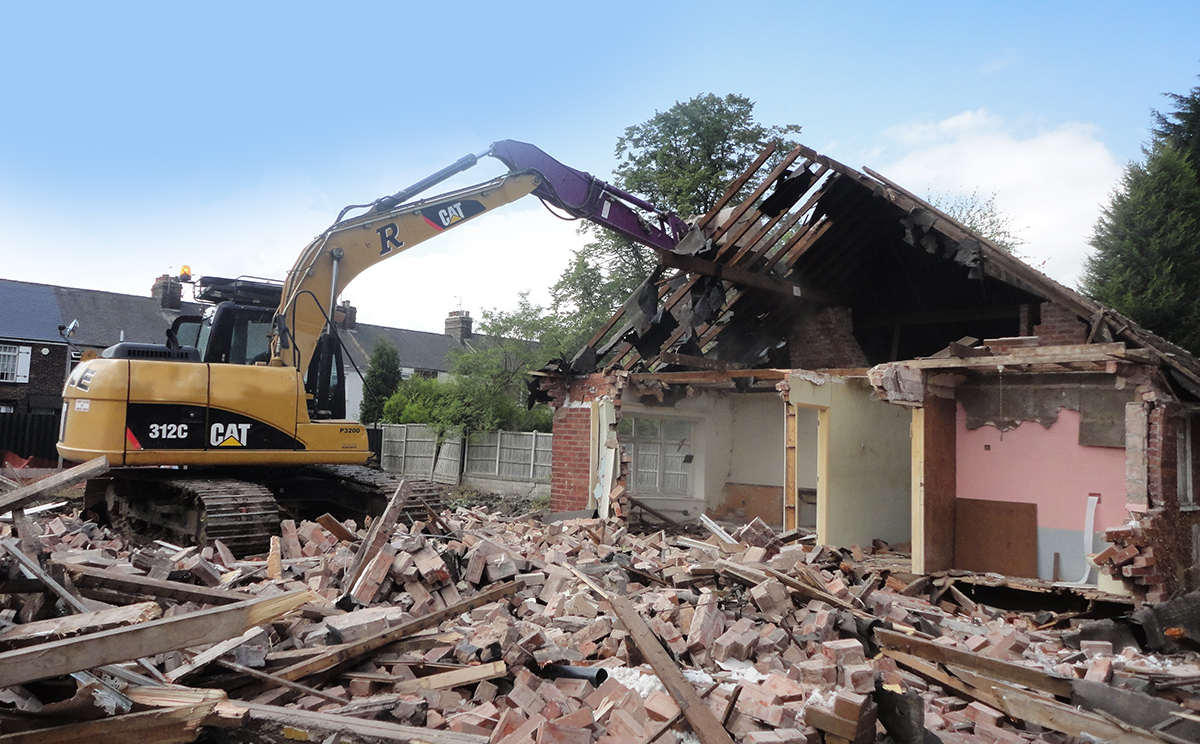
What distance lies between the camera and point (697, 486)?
14617 millimetres

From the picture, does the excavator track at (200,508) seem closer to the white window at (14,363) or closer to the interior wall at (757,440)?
the interior wall at (757,440)

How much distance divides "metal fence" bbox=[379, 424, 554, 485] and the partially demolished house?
533cm

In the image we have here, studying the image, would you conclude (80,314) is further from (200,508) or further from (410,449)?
(200,508)

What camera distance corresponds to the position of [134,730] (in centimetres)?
343

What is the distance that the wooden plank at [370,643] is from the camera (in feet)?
14.7

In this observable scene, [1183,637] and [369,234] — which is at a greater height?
[369,234]

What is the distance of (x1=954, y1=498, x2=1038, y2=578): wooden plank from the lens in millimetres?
9297

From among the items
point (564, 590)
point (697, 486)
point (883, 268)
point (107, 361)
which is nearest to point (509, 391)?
point (697, 486)

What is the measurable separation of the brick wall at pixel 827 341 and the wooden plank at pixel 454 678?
367 inches

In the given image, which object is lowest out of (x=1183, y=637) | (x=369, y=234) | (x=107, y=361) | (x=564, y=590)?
(x=1183, y=637)

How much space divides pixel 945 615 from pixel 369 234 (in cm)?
763

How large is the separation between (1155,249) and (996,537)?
1816cm

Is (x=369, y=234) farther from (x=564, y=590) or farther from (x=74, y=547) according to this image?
(x=564, y=590)

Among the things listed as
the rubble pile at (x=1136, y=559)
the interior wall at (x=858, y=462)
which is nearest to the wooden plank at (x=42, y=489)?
the interior wall at (x=858, y=462)
